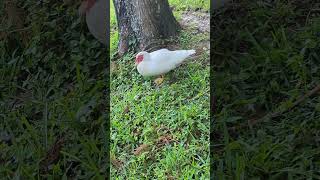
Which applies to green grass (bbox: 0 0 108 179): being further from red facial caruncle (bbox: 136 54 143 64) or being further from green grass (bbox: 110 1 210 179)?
red facial caruncle (bbox: 136 54 143 64)

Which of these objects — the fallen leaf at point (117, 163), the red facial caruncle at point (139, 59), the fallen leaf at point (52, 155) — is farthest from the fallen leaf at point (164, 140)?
the fallen leaf at point (52, 155)

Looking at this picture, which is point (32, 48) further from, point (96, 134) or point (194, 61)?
point (194, 61)

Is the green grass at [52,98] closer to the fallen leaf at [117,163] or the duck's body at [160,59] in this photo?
the fallen leaf at [117,163]

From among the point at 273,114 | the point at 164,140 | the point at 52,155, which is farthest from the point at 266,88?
the point at 164,140

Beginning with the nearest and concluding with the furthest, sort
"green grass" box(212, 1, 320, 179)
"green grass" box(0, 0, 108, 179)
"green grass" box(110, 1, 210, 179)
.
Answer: "green grass" box(110, 1, 210, 179) → "green grass" box(212, 1, 320, 179) → "green grass" box(0, 0, 108, 179)

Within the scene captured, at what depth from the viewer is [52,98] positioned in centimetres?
342

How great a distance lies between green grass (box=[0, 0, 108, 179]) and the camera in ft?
9.48

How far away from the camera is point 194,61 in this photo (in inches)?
77.6

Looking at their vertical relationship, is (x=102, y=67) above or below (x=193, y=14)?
below

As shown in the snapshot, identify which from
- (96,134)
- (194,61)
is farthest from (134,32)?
(96,134)

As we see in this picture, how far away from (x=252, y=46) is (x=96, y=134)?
3.47 ft

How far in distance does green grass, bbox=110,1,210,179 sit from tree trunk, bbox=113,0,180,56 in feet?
0.13

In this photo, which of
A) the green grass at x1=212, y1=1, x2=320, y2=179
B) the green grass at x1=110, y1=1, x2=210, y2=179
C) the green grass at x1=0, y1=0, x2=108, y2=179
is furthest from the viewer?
the green grass at x1=0, y1=0, x2=108, y2=179

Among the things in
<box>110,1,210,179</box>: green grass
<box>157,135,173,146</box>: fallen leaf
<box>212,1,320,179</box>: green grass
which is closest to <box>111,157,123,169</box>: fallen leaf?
<box>110,1,210,179</box>: green grass
